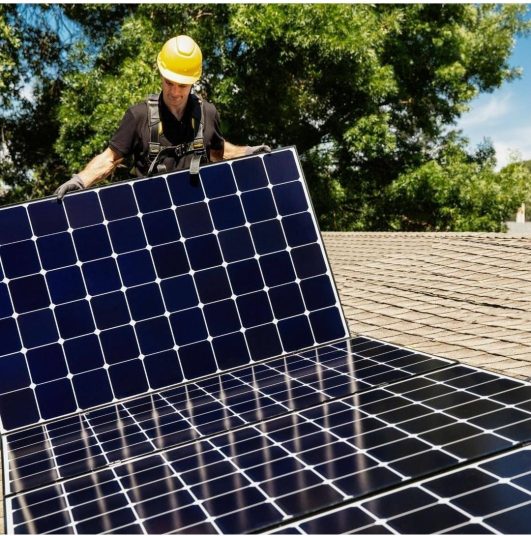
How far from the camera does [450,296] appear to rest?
6.49 m

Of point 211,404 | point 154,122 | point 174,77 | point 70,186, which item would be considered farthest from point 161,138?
point 211,404

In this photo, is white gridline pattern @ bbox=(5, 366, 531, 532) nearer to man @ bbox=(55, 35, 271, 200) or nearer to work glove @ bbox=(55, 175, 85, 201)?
work glove @ bbox=(55, 175, 85, 201)

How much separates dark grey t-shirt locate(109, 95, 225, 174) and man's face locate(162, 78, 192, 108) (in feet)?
0.34

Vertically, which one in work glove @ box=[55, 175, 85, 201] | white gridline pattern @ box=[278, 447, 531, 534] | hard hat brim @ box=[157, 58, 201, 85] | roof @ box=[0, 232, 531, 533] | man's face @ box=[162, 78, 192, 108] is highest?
hard hat brim @ box=[157, 58, 201, 85]

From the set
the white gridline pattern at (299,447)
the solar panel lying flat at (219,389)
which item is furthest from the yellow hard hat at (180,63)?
the white gridline pattern at (299,447)

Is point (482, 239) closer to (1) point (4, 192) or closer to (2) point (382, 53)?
(2) point (382, 53)

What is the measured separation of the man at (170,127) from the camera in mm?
5582

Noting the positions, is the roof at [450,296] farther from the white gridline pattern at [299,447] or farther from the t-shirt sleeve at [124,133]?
the t-shirt sleeve at [124,133]

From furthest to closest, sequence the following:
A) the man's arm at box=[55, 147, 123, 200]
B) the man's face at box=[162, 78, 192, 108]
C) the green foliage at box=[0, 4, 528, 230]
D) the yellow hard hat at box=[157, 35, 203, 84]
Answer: the green foliage at box=[0, 4, 528, 230], the man's face at box=[162, 78, 192, 108], the yellow hard hat at box=[157, 35, 203, 84], the man's arm at box=[55, 147, 123, 200]

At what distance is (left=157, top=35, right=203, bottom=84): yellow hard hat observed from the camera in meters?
5.54

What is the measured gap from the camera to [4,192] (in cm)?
2581

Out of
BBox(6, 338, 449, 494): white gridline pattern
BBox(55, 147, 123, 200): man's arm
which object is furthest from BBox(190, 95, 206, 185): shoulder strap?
BBox(6, 338, 449, 494): white gridline pattern

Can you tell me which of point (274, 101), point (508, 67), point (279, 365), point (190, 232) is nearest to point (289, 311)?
point (279, 365)

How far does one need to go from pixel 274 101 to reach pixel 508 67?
1252 centimetres
